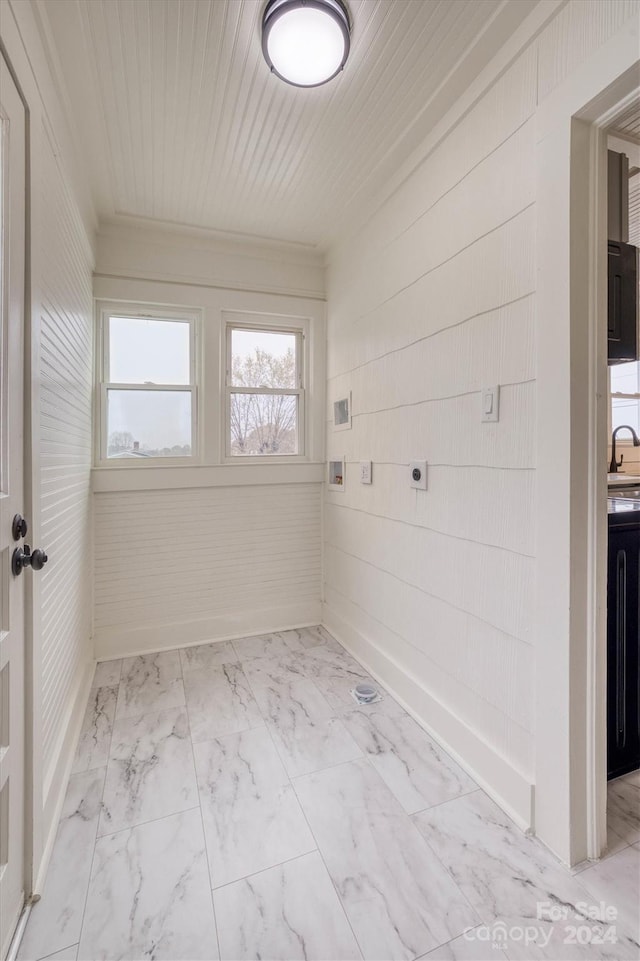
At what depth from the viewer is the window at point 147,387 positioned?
2.64m

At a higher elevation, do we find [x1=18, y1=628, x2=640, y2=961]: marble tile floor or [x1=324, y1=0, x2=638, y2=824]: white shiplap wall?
[x1=324, y1=0, x2=638, y2=824]: white shiplap wall

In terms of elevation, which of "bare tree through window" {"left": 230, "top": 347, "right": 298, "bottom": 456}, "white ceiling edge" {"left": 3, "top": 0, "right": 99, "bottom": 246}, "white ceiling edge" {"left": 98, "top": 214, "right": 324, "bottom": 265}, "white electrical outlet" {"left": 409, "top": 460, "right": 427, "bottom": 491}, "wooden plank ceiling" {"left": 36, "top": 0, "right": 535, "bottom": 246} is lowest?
"white electrical outlet" {"left": 409, "top": 460, "right": 427, "bottom": 491}

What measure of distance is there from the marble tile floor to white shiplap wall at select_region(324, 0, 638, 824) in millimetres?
234

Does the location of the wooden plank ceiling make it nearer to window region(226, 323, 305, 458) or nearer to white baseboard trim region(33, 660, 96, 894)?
window region(226, 323, 305, 458)

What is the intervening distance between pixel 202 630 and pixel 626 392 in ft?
14.4

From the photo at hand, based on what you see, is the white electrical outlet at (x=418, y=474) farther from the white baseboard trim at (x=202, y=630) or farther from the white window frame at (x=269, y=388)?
the white baseboard trim at (x=202, y=630)

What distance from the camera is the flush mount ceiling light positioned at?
1.27 meters

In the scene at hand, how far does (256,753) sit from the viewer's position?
5.68 feet

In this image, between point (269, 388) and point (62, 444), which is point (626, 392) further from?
point (62, 444)

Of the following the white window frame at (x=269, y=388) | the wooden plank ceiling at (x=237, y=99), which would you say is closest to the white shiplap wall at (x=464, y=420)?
the wooden plank ceiling at (x=237, y=99)

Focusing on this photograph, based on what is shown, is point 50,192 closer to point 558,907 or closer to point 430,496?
point 430,496

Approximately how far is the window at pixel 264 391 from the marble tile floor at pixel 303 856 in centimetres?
172

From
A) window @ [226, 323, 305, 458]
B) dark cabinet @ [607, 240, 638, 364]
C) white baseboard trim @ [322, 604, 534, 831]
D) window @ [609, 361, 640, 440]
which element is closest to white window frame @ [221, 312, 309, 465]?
window @ [226, 323, 305, 458]

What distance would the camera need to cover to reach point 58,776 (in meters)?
1.46
